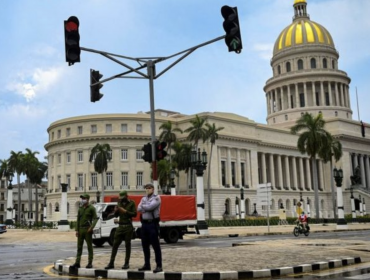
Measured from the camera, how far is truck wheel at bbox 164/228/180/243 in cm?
2422

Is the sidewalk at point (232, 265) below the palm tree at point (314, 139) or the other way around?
below

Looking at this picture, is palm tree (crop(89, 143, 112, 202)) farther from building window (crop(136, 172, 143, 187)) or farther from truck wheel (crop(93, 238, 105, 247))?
truck wheel (crop(93, 238, 105, 247))

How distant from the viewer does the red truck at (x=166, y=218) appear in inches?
882

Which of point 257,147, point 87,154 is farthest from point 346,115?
point 87,154

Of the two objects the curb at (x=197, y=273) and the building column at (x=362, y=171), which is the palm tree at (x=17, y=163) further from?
the curb at (x=197, y=273)

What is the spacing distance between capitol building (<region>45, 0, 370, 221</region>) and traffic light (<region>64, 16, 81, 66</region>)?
207ft

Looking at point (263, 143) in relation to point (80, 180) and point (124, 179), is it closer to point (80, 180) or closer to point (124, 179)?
point (124, 179)

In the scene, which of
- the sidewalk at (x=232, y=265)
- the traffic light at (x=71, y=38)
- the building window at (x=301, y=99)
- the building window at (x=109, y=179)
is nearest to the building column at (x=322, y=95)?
the building window at (x=301, y=99)

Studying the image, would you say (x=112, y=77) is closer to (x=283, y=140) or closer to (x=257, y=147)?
(x=257, y=147)

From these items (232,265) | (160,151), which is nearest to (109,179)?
(160,151)

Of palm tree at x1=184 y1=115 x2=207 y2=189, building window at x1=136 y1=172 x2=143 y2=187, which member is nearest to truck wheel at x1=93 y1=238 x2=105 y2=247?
palm tree at x1=184 y1=115 x2=207 y2=189

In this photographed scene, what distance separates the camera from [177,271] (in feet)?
34.1

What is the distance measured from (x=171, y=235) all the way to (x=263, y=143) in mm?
67406

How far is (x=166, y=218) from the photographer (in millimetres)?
24141
